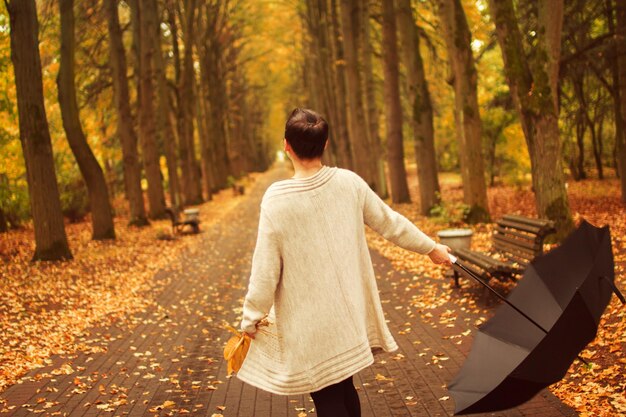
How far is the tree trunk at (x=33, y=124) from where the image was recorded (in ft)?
46.8

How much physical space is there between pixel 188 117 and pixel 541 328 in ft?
100

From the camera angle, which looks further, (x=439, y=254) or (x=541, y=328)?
(x=541, y=328)

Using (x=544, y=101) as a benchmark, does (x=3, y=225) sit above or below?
below

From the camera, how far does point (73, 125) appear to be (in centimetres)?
1800

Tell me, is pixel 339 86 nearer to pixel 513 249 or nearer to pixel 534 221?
pixel 513 249

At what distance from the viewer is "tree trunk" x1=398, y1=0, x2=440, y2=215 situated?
1958cm

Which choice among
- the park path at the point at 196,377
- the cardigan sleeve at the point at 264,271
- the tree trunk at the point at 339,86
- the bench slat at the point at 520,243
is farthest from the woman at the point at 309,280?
the tree trunk at the point at 339,86

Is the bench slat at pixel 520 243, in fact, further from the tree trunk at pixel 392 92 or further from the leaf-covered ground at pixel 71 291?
the tree trunk at pixel 392 92

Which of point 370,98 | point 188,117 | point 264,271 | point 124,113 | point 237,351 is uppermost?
point 188,117

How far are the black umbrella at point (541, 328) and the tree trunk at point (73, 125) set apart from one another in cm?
1557

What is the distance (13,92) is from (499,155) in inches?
773

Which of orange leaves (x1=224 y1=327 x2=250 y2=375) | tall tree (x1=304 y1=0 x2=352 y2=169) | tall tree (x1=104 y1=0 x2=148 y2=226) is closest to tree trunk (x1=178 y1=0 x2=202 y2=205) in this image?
tall tree (x1=304 y1=0 x2=352 y2=169)

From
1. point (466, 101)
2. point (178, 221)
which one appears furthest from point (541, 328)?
point (178, 221)

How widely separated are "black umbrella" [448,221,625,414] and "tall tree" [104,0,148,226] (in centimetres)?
1944
